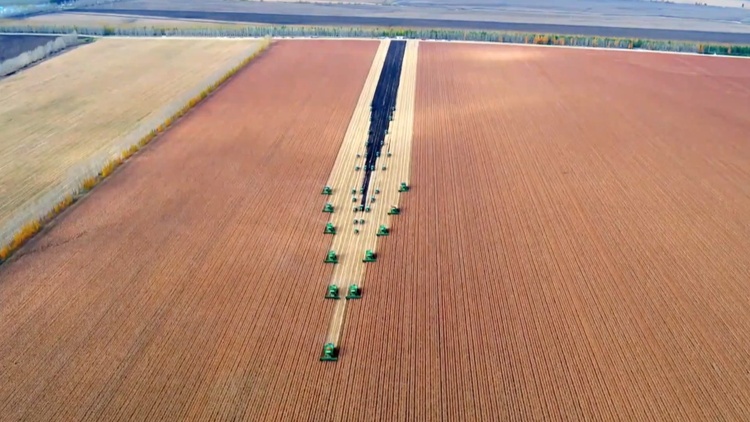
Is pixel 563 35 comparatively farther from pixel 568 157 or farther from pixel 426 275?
pixel 426 275

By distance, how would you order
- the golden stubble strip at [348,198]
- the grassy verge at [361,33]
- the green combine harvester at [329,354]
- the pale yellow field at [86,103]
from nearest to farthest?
1. the green combine harvester at [329,354]
2. the golden stubble strip at [348,198]
3. the pale yellow field at [86,103]
4. the grassy verge at [361,33]

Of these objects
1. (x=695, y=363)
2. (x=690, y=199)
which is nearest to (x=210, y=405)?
(x=695, y=363)

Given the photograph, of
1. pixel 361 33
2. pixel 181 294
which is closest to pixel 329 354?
pixel 181 294

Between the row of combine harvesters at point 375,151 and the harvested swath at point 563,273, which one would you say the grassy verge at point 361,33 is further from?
the harvested swath at point 563,273

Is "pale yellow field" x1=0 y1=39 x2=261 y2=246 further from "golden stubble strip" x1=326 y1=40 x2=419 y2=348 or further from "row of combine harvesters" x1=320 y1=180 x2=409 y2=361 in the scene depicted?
"golden stubble strip" x1=326 y1=40 x2=419 y2=348

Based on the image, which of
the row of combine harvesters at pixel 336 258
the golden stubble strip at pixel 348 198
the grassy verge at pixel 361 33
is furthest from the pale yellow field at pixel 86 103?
the row of combine harvesters at pixel 336 258

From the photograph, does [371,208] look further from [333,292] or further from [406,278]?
[333,292]
